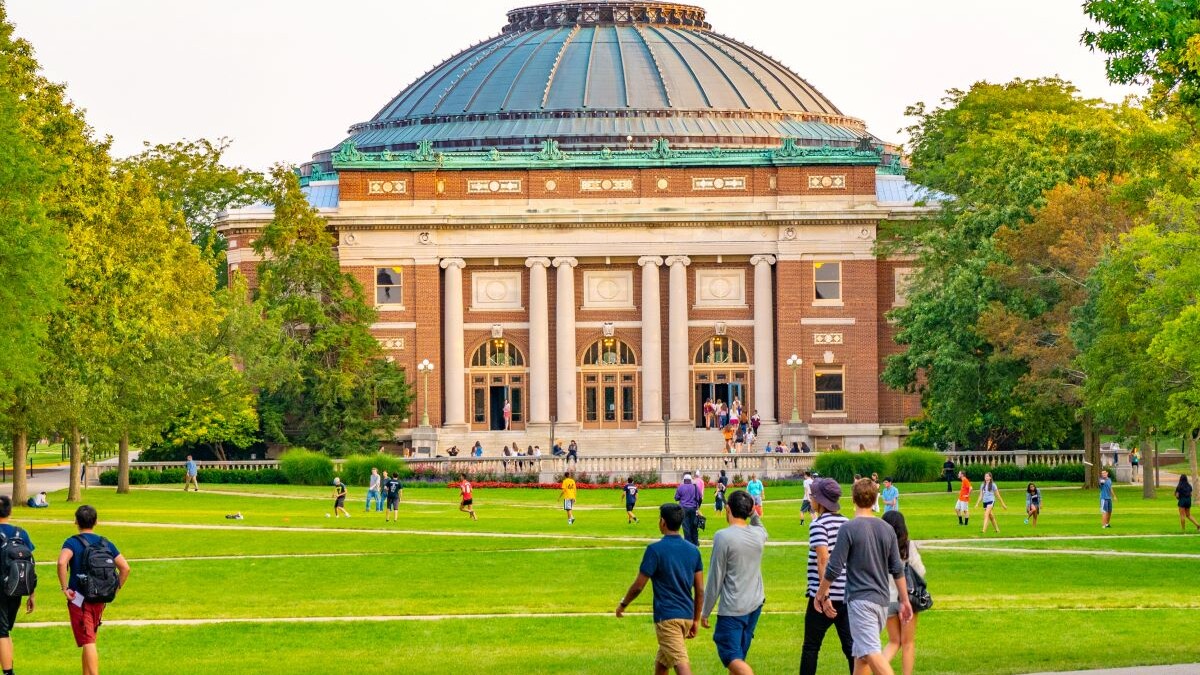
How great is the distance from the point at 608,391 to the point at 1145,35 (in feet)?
218

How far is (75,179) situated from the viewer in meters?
60.1

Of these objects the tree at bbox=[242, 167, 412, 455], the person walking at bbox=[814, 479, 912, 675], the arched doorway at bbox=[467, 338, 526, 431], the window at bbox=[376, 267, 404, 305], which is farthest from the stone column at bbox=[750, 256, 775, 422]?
the person walking at bbox=[814, 479, 912, 675]

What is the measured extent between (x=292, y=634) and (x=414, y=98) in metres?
85.4

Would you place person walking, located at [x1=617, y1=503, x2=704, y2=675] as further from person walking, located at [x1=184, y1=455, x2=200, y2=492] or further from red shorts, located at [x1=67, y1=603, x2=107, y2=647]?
person walking, located at [x1=184, y1=455, x2=200, y2=492]

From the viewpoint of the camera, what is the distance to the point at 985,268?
74375mm

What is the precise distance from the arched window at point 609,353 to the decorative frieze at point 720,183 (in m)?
7.65

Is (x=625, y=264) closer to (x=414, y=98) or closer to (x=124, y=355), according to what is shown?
(x=414, y=98)

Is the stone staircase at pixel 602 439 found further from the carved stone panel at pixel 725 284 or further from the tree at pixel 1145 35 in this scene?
the tree at pixel 1145 35

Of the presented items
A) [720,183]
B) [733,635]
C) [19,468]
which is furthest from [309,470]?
[733,635]

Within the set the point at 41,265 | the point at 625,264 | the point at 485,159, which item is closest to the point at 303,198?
the point at 485,159

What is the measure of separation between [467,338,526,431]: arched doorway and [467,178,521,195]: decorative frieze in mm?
6454

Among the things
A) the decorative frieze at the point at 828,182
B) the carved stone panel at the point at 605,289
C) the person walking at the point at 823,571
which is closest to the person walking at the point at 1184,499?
the person walking at the point at 823,571

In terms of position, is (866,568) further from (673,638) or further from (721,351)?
(721,351)

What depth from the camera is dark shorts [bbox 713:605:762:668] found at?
69.3 ft
